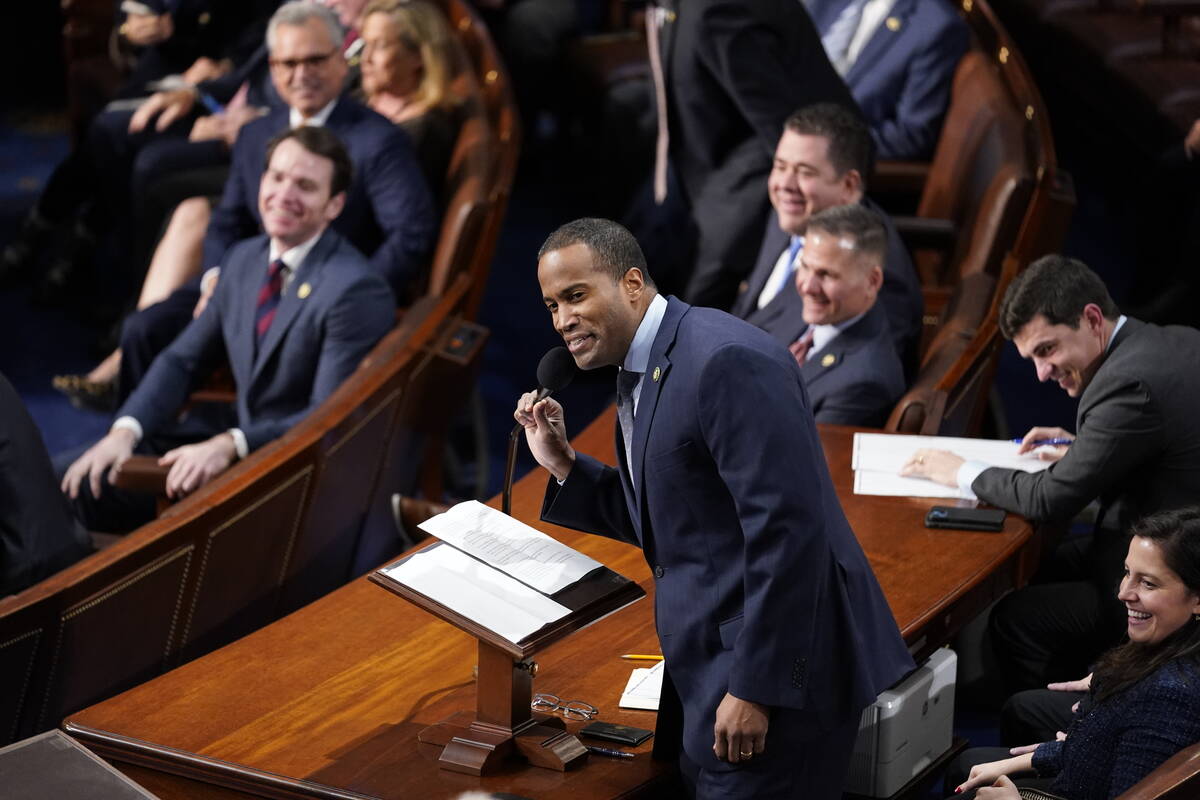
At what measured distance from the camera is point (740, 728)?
2137 millimetres

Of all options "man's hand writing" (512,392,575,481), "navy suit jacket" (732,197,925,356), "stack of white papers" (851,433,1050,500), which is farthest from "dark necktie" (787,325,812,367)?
"man's hand writing" (512,392,575,481)

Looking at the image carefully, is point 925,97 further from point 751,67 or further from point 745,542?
point 745,542

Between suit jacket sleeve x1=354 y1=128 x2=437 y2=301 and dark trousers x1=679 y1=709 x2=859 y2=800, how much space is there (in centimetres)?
229

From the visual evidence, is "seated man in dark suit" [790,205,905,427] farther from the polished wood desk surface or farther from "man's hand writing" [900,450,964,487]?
the polished wood desk surface

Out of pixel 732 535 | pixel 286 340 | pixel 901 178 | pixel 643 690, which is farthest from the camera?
pixel 901 178

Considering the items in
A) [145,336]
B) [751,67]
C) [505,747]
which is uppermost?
[751,67]

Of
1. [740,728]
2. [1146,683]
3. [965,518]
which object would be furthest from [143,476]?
[1146,683]

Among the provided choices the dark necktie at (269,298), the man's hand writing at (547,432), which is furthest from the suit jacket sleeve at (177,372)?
the man's hand writing at (547,432)

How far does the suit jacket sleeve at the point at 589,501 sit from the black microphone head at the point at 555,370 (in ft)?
0.54

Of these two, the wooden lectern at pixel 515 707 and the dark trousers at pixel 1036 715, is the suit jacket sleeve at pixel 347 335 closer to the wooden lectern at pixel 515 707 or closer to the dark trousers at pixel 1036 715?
the wooden lectern at pixel 515 707

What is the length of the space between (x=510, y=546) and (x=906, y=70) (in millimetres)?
2909

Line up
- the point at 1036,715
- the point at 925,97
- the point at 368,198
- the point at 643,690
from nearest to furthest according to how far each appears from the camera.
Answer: the point at 643,690
the point at 1036,715
the point at 368,198
the point at 925,97

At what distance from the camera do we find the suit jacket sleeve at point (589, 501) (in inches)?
95.2

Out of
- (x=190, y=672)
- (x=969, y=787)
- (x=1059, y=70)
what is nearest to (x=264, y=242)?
(x=190, y=672)
